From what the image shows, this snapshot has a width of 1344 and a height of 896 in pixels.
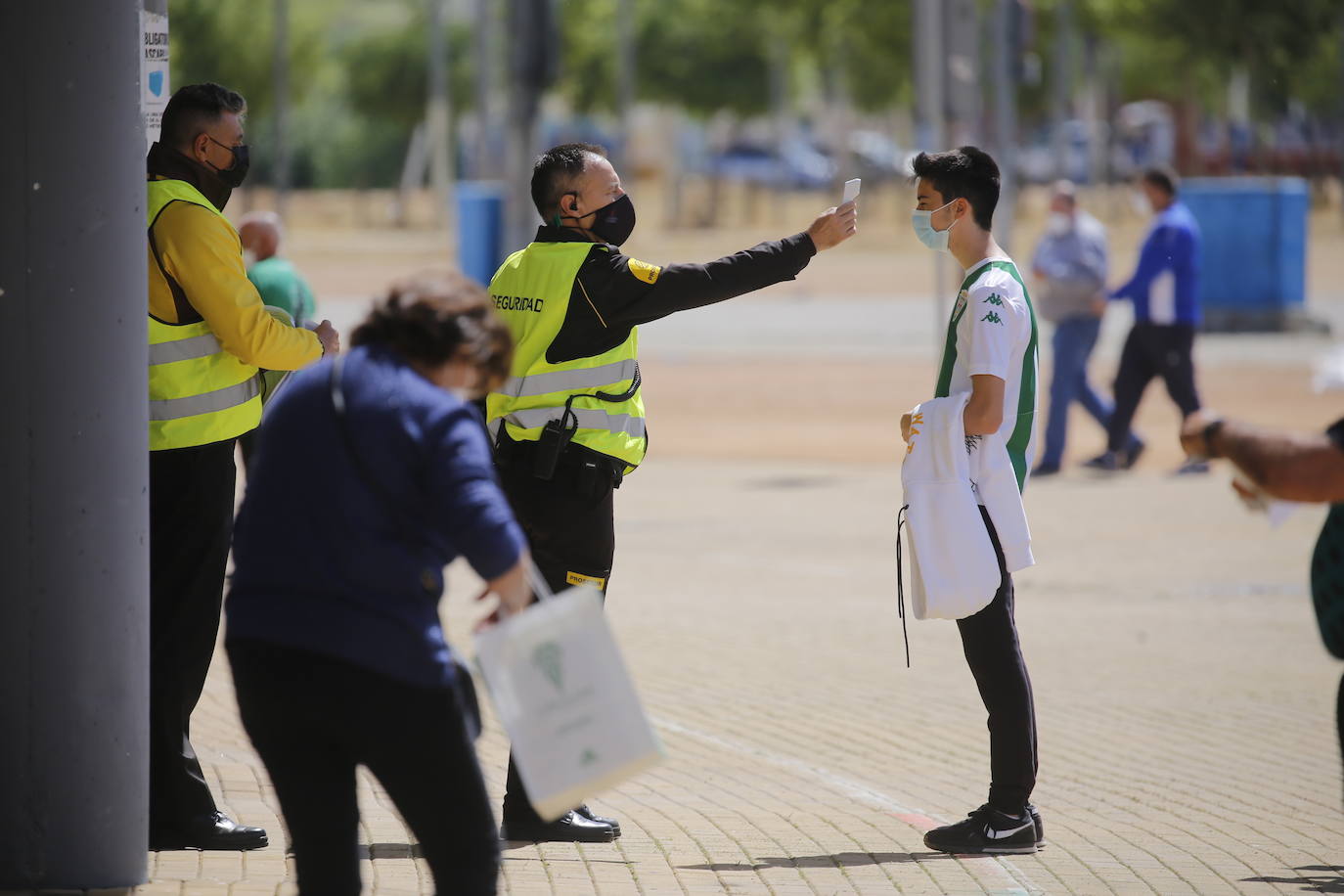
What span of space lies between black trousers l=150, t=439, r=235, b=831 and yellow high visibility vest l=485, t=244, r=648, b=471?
0.78 meters

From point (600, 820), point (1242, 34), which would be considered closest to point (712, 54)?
point (1242, 34)

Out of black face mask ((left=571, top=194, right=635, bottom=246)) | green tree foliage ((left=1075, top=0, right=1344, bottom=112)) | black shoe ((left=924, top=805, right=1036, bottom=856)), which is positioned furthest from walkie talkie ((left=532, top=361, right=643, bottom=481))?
green tree foliage ((left=1075, top=0, right=1344, bottom=112))

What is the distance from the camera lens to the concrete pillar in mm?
4152

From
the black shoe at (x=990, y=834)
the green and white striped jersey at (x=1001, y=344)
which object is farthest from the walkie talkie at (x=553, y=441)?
the black shoe at (x=990, y=834)

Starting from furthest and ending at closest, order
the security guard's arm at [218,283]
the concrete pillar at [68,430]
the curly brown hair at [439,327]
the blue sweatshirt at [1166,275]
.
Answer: the blue sweatshirt at [1166,275] → the security guard's arm at [218,283] → the concrete pillar at [68,430] → the curly brown hair at [439,327]

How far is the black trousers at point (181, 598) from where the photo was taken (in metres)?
4.82

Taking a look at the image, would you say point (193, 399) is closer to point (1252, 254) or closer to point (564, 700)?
point (564, 700)

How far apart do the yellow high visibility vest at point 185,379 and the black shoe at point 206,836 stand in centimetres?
98

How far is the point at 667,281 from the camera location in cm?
498

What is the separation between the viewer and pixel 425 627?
3400 mm

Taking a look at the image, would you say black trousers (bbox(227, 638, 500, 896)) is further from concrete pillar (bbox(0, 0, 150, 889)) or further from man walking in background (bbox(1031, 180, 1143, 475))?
man walking in background (bbox(1031, 180, 1143, 475))

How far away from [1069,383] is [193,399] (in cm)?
947

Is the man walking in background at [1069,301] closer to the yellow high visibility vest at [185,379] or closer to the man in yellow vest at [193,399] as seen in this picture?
the man in yellow vest at [193,399]

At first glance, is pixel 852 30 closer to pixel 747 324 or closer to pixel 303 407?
pixel 747 324
